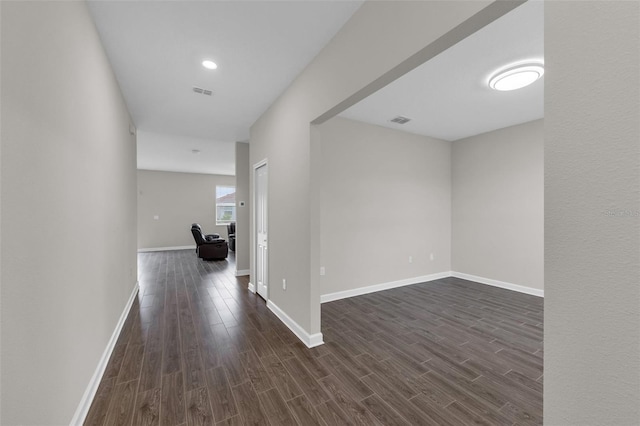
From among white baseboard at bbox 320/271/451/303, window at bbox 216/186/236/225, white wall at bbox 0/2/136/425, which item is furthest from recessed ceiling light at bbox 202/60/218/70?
window at bbox 216/186/236/225

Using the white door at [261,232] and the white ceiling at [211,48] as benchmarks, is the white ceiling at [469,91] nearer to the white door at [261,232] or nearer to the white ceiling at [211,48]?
the white ceiling at [211,48]

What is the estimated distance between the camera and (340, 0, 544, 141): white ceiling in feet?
6.75

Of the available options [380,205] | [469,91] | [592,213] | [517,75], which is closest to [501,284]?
[380,205]

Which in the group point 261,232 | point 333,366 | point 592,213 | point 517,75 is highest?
point 517,75

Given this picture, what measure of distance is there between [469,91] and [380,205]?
2025 mm

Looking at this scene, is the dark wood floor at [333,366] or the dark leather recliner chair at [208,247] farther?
the dark leather recliner chair at [208,247]

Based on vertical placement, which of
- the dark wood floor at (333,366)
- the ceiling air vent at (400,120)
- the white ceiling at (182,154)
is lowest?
the dark wood floor at (333,366)

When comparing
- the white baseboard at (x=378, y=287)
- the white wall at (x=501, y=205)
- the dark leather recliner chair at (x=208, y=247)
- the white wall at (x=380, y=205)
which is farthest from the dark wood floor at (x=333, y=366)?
the dark leather recliner chair at (x=208, y=247)

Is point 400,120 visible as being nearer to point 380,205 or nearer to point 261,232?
point 380,205

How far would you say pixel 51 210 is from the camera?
1.26m

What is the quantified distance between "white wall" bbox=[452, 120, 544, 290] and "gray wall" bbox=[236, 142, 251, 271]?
441cm

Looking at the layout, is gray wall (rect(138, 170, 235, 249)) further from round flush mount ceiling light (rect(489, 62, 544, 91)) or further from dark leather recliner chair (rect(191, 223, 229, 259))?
round flush mount ceiling light (rect(489, 62, 544, 91))

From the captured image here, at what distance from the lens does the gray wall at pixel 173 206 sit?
858 cm

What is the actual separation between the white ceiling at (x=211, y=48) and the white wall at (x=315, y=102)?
0.18 meters
